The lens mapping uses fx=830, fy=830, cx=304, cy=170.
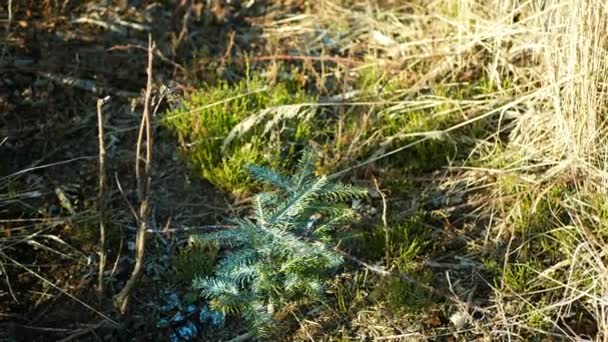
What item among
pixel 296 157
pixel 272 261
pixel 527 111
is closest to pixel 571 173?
pixel 527 111

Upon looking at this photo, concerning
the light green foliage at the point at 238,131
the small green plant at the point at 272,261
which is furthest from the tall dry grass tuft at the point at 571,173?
the light green foliage at the point at 238,131

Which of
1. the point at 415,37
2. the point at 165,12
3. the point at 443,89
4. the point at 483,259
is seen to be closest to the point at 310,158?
the point at 483,259

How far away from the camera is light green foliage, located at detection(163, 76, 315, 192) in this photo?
3.30 metres

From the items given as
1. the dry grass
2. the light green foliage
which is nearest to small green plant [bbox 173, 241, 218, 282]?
the light green foliage

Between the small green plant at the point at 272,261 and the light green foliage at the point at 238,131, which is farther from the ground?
the light green foliage at the point at 238,131

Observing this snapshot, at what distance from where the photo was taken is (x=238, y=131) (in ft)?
11.1

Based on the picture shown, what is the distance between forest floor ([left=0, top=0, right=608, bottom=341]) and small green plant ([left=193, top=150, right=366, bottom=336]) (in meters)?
0.19

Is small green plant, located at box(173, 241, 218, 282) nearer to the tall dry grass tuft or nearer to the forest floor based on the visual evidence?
the forest floor

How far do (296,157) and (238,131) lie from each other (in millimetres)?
272

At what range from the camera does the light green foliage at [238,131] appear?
3.30m

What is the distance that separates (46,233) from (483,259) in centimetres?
163

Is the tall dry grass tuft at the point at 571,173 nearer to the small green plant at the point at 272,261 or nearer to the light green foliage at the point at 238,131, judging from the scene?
the small green plant at the point at 272,261

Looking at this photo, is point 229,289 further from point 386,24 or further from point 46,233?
point 386,24

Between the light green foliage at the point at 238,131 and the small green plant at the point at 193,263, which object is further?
the light green foliage at the point at 238,131
